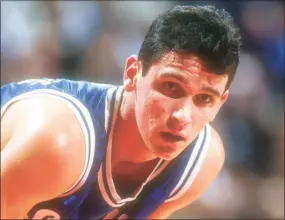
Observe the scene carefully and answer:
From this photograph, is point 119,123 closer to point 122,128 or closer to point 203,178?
point 122,128

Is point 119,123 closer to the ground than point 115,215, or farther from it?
farther from it

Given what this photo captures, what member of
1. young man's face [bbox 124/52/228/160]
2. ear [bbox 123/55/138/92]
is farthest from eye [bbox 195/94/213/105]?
ear [bbox 123/55/138/92]

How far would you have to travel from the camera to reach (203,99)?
922 millimetres

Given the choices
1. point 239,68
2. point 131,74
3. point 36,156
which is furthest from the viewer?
point 239,68

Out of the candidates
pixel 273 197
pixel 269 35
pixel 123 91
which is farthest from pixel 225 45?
pixel 273 197

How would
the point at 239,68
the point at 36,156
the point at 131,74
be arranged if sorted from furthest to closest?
1. the point at 239,68
2. the point at 131,74
3. the point at 36,156

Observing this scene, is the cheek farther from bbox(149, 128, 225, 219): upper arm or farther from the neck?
bbox(149, 128, 225, 219): upper arm

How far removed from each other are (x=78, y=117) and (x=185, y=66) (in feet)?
0.60

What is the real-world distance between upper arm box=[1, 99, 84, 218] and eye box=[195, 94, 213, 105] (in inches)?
7.6

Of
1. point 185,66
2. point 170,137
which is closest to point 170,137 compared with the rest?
point 170,137

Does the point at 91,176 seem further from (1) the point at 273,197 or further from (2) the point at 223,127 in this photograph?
(1) the point at 273,197

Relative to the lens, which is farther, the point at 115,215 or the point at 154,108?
the point at 115,215

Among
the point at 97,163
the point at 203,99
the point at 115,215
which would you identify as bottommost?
the point at 115,215

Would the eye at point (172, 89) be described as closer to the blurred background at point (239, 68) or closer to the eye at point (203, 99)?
the eye at point (203, 99)
